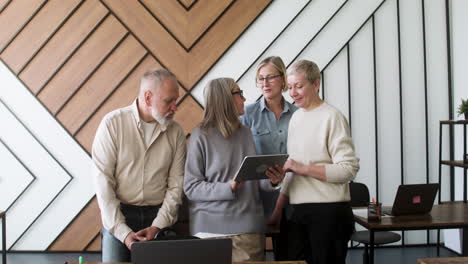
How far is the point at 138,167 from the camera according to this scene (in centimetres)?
263

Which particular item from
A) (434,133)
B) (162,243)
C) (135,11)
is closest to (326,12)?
(434,133)

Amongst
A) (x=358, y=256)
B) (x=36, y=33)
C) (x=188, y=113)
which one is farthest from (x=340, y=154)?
(x=36, y=33)

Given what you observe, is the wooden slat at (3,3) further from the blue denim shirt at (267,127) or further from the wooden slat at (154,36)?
the blue denim shirt at (267,127)

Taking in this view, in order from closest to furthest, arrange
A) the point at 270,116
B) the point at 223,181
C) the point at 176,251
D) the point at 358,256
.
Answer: the point at 176,251, the point at 223,181, the point at 270,116, the point at 358,256

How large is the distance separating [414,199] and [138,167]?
185cm

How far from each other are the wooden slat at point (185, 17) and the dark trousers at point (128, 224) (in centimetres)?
264

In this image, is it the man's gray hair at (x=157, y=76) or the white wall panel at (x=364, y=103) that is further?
the white wall panel at (x=364, y=103)

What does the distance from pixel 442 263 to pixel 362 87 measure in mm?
3197

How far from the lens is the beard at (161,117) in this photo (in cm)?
262

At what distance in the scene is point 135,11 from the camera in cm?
491

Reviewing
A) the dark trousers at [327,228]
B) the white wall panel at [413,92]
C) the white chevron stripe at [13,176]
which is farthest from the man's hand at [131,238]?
the white wall panel at [413,92]

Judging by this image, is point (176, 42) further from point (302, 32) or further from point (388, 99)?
point (388, 99)

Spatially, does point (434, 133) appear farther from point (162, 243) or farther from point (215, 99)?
point (162, 243)

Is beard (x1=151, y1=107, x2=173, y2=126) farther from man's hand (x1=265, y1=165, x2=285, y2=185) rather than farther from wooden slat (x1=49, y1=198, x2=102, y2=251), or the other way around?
wooden slat (x1=49, y1=198, x2=102, y2=251)
